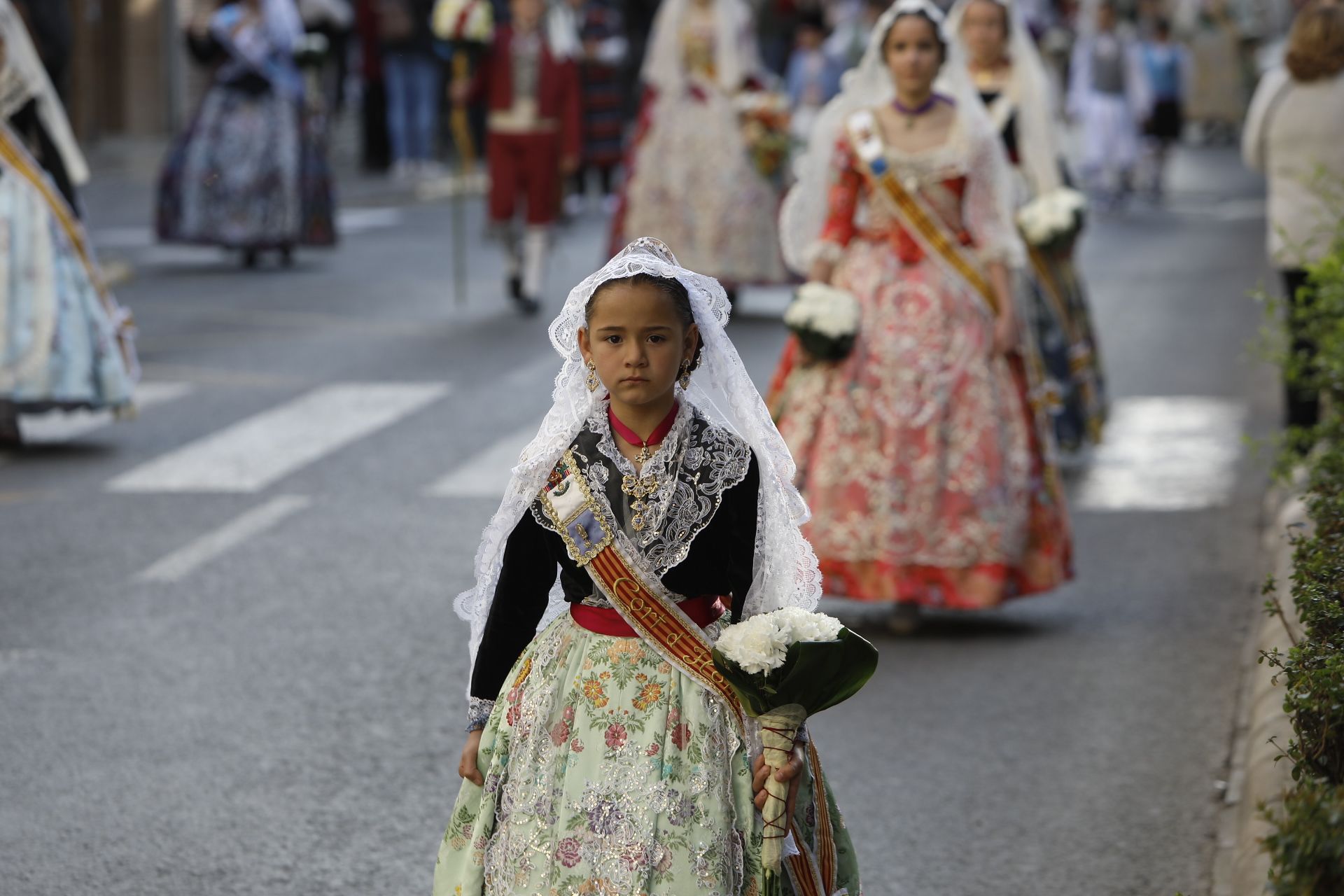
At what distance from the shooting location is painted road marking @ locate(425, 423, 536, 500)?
937cm

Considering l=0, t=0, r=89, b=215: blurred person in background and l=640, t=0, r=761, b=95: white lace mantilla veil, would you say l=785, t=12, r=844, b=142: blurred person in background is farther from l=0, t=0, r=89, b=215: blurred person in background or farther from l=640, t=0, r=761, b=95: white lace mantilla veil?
l=0, t=0, r=89, b=215: blurred person in background

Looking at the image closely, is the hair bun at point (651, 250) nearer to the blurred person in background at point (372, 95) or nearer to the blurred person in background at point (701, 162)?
the blurred person in background at point (701, 162)

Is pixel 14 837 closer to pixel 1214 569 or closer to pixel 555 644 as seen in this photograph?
pixel 555 644

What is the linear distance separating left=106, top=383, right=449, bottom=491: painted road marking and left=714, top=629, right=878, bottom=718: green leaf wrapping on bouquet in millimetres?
6129

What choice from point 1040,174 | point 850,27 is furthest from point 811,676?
point 850,27

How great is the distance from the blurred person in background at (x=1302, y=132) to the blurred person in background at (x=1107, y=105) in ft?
47.6

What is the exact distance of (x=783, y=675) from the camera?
3584 mm

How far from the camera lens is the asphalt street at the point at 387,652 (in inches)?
209

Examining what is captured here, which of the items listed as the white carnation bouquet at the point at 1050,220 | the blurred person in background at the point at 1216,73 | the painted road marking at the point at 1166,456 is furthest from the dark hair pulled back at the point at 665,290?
the blurred person in background at the point at 1216,73

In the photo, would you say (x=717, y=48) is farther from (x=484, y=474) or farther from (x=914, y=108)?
(x=914, y=108)

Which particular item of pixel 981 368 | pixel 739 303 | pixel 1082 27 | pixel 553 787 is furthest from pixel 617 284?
pixel 1082 27

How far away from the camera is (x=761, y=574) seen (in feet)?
12.8

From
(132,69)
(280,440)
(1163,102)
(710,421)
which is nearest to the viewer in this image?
(710,421)

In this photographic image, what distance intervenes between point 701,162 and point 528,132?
4.75 feet
